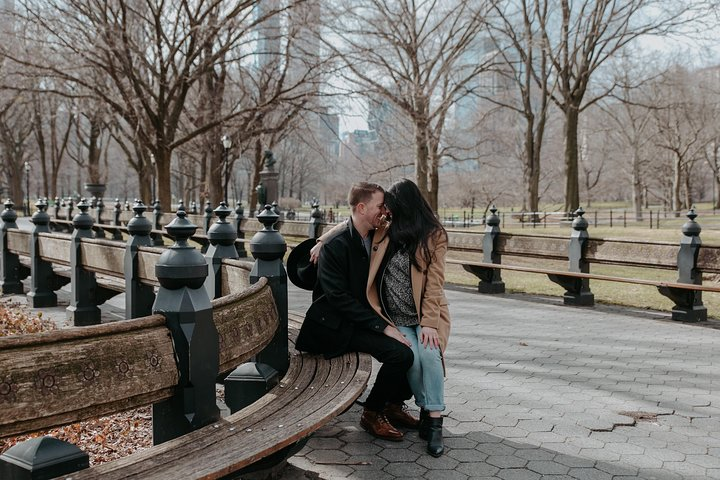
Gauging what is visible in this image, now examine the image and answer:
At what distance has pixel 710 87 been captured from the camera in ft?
135

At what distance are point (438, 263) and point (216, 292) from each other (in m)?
1.81

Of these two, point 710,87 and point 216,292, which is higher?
point 710,87

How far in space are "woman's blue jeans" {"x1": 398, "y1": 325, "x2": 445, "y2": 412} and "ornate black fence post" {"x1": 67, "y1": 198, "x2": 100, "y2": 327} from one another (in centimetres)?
485

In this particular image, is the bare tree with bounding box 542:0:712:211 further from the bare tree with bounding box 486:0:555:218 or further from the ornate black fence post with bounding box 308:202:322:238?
the ornate black fence post with bounding box 308:202:322:238

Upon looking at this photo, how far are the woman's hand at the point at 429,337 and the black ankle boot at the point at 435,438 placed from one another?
413mm

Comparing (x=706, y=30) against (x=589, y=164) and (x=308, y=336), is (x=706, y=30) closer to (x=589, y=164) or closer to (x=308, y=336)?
(x=308, y=336)

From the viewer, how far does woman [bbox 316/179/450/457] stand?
3746 millimetres

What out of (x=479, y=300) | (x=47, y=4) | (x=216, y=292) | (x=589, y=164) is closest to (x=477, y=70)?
(x=47, y=4)

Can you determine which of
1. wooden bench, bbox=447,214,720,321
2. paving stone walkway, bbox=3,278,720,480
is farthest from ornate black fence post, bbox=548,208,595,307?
paving stone walkway, bbox=3,278,720,480

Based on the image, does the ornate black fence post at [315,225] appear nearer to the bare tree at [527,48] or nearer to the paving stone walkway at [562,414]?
the paving stone walkway at [562,414]

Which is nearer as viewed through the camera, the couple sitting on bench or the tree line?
the couple sitting on bench

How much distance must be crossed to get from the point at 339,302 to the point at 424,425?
2.82 feet

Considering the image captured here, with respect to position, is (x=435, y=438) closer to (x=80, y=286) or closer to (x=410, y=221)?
(x=410, y=221)

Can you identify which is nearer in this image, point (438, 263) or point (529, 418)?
point (438, 263)
